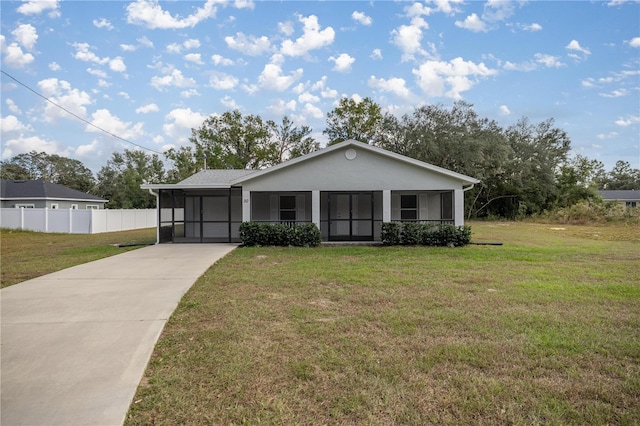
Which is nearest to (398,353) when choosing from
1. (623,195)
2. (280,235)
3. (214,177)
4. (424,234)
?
(280,235)

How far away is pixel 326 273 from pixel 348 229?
27.4 ft

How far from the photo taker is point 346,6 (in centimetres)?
1455

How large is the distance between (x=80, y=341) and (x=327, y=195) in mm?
12432

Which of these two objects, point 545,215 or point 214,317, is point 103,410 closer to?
point 214,317

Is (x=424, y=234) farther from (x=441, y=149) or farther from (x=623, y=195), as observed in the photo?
(x=623, y=195)

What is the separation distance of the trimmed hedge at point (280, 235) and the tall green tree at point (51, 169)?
44847mm

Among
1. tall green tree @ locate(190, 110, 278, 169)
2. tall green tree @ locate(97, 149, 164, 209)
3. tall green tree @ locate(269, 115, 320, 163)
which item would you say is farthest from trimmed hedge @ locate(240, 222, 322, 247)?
tall green tree @ locate(97, 149, 164, 209)

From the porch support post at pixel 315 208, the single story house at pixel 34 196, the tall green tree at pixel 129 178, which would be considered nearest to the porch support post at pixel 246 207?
the porch support post at pixel 315 208

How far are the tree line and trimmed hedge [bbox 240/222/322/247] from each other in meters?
22.5

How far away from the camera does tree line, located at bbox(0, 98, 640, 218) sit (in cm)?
3350

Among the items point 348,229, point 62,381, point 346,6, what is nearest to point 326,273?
point 62,381

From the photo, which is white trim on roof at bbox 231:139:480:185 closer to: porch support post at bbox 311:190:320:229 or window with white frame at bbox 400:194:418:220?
porch support post at bbox 311:190:320:229

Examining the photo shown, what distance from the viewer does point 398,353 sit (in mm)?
3871

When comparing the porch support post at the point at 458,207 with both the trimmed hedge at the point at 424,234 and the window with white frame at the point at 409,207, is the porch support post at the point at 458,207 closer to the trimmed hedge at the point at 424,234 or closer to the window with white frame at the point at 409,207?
the trimmed hedge at the point at 424,234
